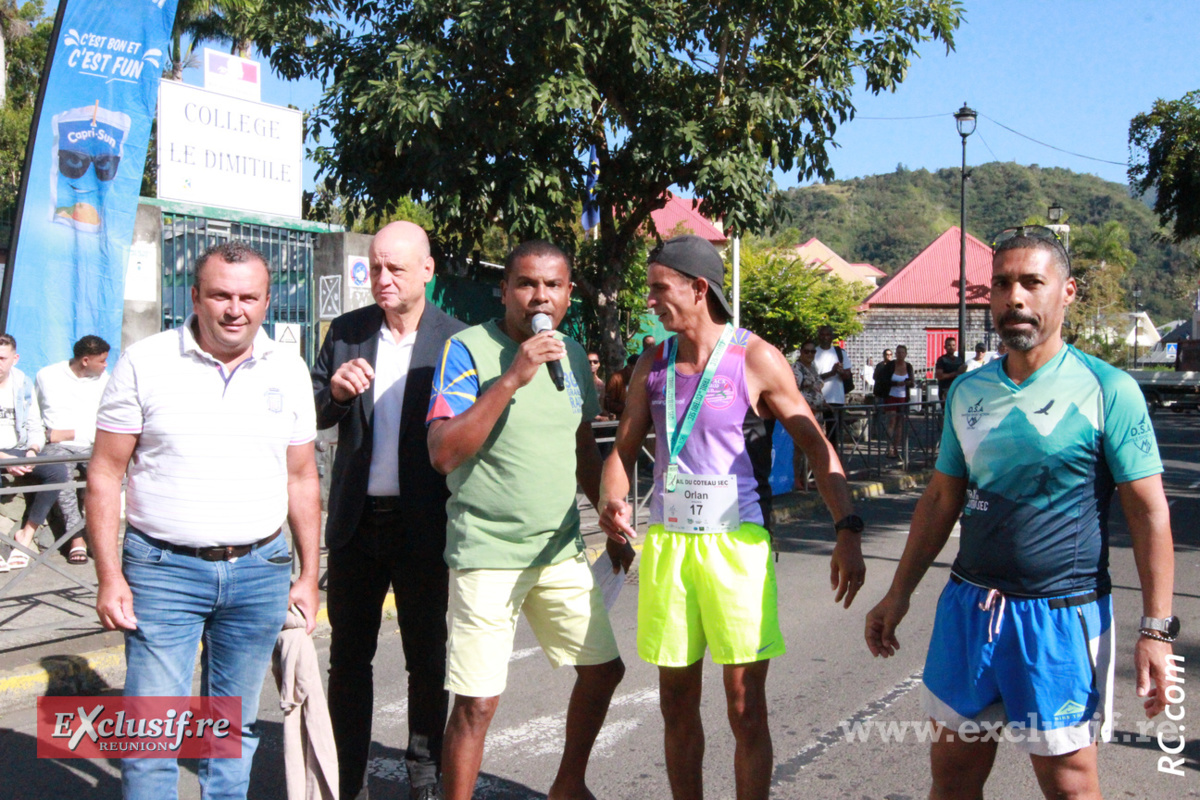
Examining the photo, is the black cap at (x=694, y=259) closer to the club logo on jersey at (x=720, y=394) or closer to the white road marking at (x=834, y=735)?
the club logo on jersey at (x=720, y=394)

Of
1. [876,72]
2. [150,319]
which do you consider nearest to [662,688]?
[150,319]

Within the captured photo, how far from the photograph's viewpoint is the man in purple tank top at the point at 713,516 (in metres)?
2.97

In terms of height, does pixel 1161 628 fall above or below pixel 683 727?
above

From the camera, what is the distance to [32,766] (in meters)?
4.09

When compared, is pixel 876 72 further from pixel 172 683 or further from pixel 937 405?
pixel 172 683

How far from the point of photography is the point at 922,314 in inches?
1681

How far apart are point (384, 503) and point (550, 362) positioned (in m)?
0.79

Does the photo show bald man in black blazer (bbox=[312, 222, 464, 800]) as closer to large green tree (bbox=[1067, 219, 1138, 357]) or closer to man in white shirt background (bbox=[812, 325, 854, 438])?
man in white shirt background (bbox=[812, 325, 854, 438])

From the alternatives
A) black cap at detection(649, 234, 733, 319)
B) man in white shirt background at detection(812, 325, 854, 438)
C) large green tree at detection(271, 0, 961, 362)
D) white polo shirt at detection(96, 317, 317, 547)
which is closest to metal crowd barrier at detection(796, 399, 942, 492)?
man in white shirt background at detection(812, 325, 854, 438)

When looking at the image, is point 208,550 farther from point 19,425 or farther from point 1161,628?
point 19,425

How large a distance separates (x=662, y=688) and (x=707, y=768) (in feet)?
3.40

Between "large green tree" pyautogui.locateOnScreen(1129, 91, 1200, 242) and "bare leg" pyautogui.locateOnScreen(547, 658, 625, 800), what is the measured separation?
61.0 ft

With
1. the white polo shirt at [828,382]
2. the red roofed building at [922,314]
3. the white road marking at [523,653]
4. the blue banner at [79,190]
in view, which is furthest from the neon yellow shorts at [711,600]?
the red roofed building at [922,314]

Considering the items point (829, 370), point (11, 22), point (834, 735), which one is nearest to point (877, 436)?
point (829, 370)
